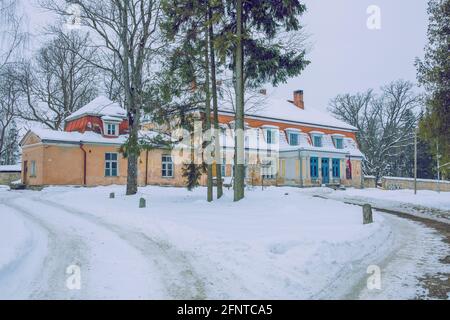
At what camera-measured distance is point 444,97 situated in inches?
695

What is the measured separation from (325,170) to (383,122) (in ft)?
88.8

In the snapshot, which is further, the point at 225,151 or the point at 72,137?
the point at 225,151

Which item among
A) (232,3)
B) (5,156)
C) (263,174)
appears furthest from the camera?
(5,156)

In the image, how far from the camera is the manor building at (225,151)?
2966cm

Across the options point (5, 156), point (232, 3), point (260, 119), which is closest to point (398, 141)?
point (260, 119)

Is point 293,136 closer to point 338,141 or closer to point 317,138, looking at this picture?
point 317,138

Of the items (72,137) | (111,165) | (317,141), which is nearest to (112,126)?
(111,165)

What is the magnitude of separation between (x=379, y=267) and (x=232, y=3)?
1357 cm

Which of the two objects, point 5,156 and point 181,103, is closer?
point 181,103

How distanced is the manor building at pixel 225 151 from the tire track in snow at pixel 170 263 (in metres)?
15.5

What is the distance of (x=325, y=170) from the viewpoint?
128ft

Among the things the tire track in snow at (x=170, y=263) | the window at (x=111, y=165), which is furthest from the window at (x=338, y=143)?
the tire track in snow at (x=170, y=263)

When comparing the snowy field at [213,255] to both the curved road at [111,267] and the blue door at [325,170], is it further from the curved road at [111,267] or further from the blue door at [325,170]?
the blue door at [325,170]
